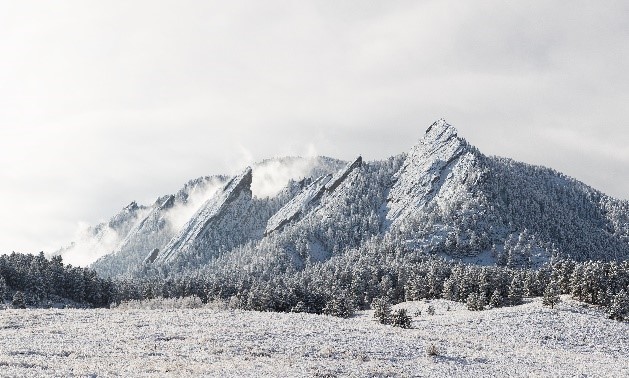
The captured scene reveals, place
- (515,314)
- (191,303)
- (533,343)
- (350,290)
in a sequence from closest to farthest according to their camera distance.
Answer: (533,343), (515,314), (191,303), (350,290)

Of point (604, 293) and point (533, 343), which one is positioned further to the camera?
point (604, 293)

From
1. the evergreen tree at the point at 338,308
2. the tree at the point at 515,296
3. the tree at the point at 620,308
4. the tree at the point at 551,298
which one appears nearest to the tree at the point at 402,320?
the tree at the point at 551,298

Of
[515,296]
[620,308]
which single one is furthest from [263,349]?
[515,296]

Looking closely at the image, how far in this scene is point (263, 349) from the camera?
3609cm

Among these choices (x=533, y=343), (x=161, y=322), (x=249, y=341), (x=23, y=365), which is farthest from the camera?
(x=533, y=343)

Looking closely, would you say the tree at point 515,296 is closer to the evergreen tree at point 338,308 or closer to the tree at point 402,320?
the evergreen tree at point 338,308

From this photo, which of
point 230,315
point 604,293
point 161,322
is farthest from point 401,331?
point 604,293

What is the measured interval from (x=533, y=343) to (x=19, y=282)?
12234 centimetres

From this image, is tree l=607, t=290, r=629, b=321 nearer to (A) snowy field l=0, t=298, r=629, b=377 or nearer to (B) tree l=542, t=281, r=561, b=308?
(B) tree l=542, t=281, r=561, b=308

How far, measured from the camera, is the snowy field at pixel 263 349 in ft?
94.8

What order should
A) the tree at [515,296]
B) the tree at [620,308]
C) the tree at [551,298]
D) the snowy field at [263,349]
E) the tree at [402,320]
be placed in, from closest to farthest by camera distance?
the snowy field at [263,349]
the tree at [402,320]
the tree at [620,308]
the tree at [551,298]
the tree at [515,296]

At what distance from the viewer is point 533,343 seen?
53.2 meters

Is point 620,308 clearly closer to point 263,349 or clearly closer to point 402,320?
point 402,320

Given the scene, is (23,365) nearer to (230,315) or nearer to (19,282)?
(230,315)
